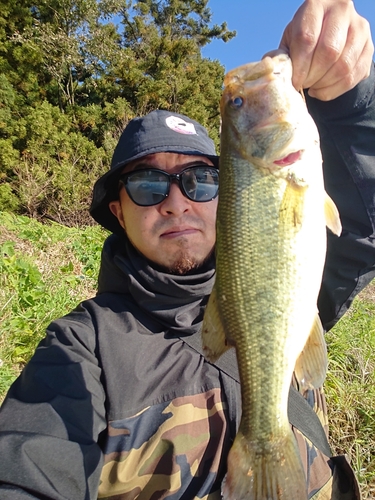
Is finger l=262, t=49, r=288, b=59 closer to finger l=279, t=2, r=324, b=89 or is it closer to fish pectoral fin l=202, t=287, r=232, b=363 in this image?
finger l=279, t=2, r=324, b=89

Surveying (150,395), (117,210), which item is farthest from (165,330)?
(117,210)

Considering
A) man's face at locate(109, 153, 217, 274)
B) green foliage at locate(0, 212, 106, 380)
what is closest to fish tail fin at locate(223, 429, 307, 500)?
man's face at locate(109, 153, 217, 274)

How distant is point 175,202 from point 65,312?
3.00 meters

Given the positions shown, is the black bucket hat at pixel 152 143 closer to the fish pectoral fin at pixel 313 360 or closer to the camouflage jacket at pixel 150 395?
the camouflage jacket at pixel 150 395

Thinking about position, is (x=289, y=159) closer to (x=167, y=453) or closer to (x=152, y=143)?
(x=152, y=143)

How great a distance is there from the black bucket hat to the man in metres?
0.01

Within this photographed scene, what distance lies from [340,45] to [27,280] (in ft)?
16.1

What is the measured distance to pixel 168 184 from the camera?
2406 mm

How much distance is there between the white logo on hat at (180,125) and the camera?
8.73 ft

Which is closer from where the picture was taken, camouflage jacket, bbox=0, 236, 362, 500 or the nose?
camouflage jacket, bbox=0, 236, 362, 500

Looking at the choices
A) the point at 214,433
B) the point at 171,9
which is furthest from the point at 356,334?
the point at 171,9

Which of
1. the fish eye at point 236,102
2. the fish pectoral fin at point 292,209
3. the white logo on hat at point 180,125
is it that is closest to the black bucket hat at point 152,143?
the white logo on hat at point 180,125

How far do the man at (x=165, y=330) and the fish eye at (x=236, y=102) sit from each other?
0.23m

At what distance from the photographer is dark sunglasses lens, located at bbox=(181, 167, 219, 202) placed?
2.40 metres
